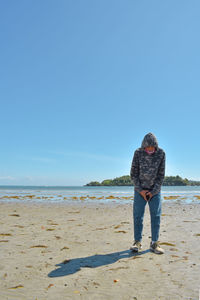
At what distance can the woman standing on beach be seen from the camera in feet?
17.2

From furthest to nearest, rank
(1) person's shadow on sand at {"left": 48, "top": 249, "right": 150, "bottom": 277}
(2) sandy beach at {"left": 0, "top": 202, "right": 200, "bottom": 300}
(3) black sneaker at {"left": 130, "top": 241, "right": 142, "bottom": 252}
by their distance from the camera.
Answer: (3) black sneaker at {"left": 130, "top": 241, "right": 142, "bottom": 252} < (1) person's shadow on sand at {"left": 48, "top": 249, "right": 150, "bottom": 277} < (2) sandy beach at {"left": 0, "top": 202, "right": 200, "bottom": 300}

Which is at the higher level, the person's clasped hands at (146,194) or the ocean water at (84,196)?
the person's clasped hands at (146,194)

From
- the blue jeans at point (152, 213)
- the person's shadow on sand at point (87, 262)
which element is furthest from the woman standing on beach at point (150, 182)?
the person's shadow on sand at point (87, 262)

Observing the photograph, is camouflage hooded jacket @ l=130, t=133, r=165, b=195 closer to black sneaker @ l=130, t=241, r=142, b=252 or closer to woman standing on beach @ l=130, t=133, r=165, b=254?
woman standing on beach @ l=130, t=133, r=165, b=254

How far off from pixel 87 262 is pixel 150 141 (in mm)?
2750

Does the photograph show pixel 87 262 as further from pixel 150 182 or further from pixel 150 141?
pixel 150 141

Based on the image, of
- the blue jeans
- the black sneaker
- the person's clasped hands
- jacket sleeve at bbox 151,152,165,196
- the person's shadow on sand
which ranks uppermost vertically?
jacket sleeve at bbox 151,152,165,196

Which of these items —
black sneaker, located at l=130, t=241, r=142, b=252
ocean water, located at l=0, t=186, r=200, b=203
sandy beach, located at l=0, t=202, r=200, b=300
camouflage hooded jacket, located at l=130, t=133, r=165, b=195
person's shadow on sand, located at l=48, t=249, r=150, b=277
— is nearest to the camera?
sandy beach, located at l=0, t=202, r=200, b=300

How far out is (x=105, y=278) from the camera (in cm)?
368

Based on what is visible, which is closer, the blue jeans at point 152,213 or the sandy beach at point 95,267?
the sandy beach at point 95,267

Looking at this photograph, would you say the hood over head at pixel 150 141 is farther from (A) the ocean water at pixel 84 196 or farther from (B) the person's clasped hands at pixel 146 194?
(A) the ocean water at pixel 84 196

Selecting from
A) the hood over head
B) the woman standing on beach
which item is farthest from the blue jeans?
the hood over head

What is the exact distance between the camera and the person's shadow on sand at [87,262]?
3.98m

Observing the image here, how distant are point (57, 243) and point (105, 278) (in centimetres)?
245
